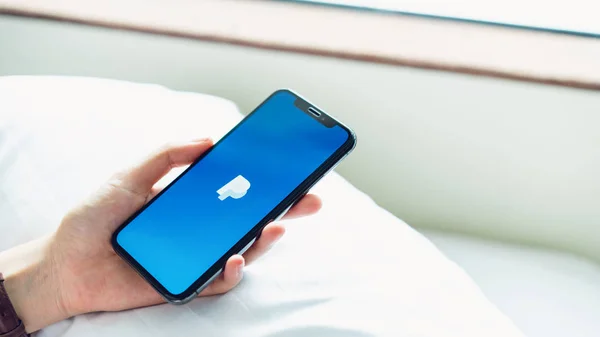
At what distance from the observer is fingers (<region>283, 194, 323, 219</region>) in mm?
518

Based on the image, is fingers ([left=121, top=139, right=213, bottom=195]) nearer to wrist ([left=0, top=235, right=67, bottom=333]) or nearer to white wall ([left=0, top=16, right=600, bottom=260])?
wrist ([left=0, top=235, right=67, bottom=333])

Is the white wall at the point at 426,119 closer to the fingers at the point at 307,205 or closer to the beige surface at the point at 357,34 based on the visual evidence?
the beige surface at the point at 357,34

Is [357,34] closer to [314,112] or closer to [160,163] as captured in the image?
[314,112]

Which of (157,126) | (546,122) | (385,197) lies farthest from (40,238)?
(546,122)

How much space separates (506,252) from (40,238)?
57 centimetres

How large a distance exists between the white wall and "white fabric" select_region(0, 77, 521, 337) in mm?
111

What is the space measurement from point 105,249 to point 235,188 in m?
0.14

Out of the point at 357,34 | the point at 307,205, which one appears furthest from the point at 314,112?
the point at 357,34

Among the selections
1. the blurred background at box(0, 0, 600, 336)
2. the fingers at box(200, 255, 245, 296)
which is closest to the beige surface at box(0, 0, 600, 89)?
the blurred background at box(0, 0, 600, 336)

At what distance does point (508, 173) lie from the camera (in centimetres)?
74

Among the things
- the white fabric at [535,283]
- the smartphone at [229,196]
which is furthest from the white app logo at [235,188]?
the white fabric at [535,283]

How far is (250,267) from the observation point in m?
0.52

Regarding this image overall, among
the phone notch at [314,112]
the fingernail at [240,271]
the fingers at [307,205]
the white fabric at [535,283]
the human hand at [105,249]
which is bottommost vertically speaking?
the human hand at [105,249]

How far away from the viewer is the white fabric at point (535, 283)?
0.63m
